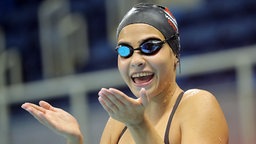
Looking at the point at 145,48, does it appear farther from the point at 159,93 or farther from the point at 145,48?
the point at 159,93

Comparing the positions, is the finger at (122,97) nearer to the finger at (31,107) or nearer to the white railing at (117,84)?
the finger at (31,107)

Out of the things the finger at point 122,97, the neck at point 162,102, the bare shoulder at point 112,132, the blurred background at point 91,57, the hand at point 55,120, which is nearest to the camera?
the finger at point 122,97

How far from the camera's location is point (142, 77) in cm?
199

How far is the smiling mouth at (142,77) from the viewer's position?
6.48 feet

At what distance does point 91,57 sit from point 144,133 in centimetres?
427

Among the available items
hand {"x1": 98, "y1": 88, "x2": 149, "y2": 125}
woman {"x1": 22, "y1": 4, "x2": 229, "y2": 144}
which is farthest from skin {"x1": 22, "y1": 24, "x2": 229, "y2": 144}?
hand {"x1": 98, "y1": 88, "x2": 149, "y2": 125}

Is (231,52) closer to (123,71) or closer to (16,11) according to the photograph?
(123,71)

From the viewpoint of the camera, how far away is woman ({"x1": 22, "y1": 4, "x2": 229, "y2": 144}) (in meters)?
1.94

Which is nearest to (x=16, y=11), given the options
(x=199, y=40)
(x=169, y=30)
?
(x=199, y=40)

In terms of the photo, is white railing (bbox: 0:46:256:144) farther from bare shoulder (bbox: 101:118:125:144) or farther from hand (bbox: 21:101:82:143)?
hand (bbox: 21:101:82:143)

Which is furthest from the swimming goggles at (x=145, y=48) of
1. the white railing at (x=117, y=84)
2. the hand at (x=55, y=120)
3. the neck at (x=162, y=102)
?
the white railing at (x=117, y=84)

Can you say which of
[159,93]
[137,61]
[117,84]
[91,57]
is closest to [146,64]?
[137,61]

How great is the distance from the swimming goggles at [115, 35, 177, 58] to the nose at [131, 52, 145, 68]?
22 mm

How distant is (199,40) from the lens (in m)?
5.34
